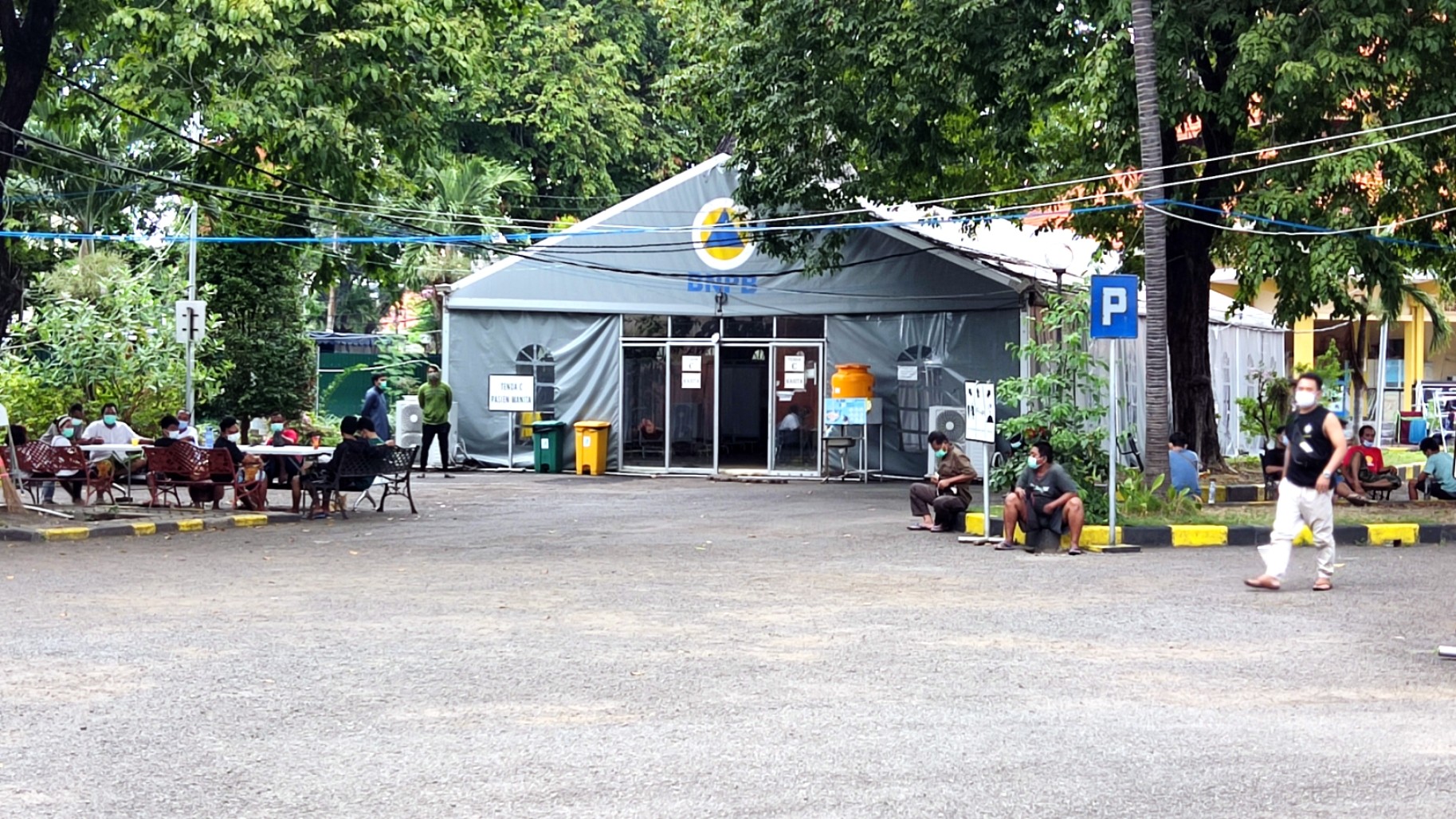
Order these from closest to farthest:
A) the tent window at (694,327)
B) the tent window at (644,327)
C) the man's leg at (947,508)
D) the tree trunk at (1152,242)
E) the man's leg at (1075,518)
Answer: the man's leg at (1075,518) → the man's leg at (947,508) → the tree trunk at (1152,242) → the tent window at (694,327) → the tent window at (644,327)

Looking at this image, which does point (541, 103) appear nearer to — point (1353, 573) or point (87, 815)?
point (1353, 573)

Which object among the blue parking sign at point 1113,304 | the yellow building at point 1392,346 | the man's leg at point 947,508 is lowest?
the man's leg at point 947,508

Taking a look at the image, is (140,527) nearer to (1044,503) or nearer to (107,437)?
(107,437)

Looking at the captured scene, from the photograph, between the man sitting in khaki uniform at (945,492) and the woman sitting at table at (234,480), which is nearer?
the man sitting in khaki uniform at (945,492)

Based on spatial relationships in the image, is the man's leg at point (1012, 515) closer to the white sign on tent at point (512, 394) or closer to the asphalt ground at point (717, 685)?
the asphalt ground at point (717, 685)

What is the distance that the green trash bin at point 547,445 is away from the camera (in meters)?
29.0

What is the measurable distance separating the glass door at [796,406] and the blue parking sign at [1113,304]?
11984 millimetres

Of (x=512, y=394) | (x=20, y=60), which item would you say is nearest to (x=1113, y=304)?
(x=20, y=60)

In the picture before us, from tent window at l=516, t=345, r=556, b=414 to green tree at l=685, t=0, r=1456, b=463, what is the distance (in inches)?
219

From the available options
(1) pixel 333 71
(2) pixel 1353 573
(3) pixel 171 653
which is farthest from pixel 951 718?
(1) pixel 333 71

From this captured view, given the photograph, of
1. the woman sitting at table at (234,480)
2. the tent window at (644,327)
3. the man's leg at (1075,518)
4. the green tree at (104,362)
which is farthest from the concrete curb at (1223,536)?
the green tree at (104,362)

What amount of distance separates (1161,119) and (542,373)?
13.0 m

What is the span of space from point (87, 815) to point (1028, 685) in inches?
180

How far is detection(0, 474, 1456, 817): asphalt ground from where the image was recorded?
6.16m
